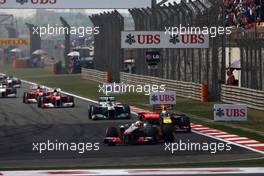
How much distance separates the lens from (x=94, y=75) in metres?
61.8

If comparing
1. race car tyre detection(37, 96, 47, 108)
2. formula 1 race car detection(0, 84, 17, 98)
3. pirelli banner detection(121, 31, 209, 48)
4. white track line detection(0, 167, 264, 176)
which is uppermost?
pirelli banner detection(121, 31, 209, 48)

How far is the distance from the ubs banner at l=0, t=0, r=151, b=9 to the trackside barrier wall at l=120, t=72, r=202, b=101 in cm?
576

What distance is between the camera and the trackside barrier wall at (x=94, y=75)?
58188mm

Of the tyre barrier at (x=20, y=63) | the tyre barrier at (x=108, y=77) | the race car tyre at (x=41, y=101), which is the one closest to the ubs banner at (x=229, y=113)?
the race car tyre at (x=41, y=101)

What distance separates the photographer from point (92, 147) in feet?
66.3

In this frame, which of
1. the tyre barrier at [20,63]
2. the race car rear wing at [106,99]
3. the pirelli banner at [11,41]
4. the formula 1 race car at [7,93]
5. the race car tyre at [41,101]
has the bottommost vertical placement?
the tyre barrier at [20,63]

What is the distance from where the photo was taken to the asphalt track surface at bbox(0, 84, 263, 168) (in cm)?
1783

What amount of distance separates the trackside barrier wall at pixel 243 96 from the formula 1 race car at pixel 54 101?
23.2 ft

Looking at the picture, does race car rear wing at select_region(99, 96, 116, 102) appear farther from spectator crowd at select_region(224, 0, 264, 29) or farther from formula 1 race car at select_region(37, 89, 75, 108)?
spectator crowd at select_region(224, 0, 264, 29)

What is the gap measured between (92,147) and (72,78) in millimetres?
47334

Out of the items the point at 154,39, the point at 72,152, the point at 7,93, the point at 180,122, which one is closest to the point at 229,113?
the point at 180,122

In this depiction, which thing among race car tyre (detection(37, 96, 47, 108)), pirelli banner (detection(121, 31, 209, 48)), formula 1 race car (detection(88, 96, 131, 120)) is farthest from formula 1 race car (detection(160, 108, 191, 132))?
race car tyre (detection(37, 96, 47, 108))

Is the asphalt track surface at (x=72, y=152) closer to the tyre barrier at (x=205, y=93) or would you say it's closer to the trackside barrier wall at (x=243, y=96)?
the trackside barrier wall at (x=243, y=96)

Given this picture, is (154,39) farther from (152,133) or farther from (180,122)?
(152,133)
